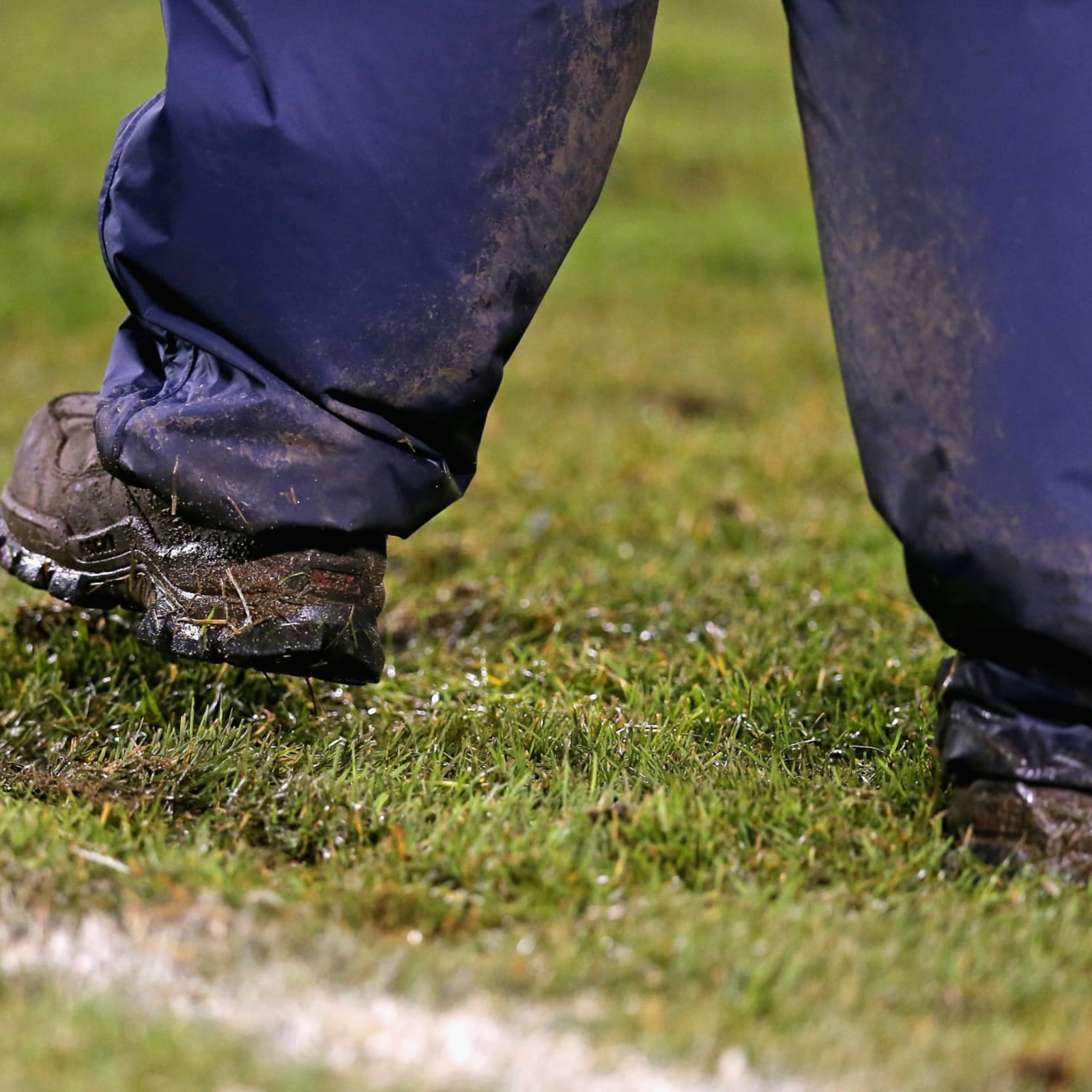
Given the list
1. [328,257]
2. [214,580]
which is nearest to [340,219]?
[328,257]

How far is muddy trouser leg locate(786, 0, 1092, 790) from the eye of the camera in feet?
5.57

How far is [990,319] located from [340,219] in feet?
2.83

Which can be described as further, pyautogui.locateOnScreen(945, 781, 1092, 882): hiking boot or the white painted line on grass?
pyautogui.locateOnScreen(945, 781, 1092, 882): hiking boot

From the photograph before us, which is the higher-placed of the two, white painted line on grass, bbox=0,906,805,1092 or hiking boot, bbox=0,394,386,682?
hiking boot, bbox=0,394,386,682

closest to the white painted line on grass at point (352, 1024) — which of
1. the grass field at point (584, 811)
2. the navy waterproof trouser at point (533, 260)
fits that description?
the grass field at point (584, 811)

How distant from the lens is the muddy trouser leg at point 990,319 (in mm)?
1696

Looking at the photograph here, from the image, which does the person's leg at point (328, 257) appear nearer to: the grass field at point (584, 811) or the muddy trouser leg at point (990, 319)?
the grass field at point (584, 811)

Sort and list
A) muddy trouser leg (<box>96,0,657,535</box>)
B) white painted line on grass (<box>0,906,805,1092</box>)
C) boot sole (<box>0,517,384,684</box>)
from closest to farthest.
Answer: white painted line on grass (<box>0,906,805,1092</box>) → muddy trouser leg (<box>96,0,657,535</box>) → boot sole (<box>0,517,384,684</box>)

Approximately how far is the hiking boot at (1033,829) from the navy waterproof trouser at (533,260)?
0.09 ft

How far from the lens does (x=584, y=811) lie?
1789mm

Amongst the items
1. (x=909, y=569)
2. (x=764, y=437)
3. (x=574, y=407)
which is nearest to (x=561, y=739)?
(x=909, y=569)

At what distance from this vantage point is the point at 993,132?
5.66 feet

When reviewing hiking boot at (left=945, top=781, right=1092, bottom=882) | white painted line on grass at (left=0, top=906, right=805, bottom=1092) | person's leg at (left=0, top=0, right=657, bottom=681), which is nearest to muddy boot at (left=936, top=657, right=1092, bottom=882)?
Result: hiking boot at (left=945, top=781, right=1092, bottom=882)

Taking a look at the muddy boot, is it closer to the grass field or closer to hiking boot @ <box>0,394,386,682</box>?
the grass field
